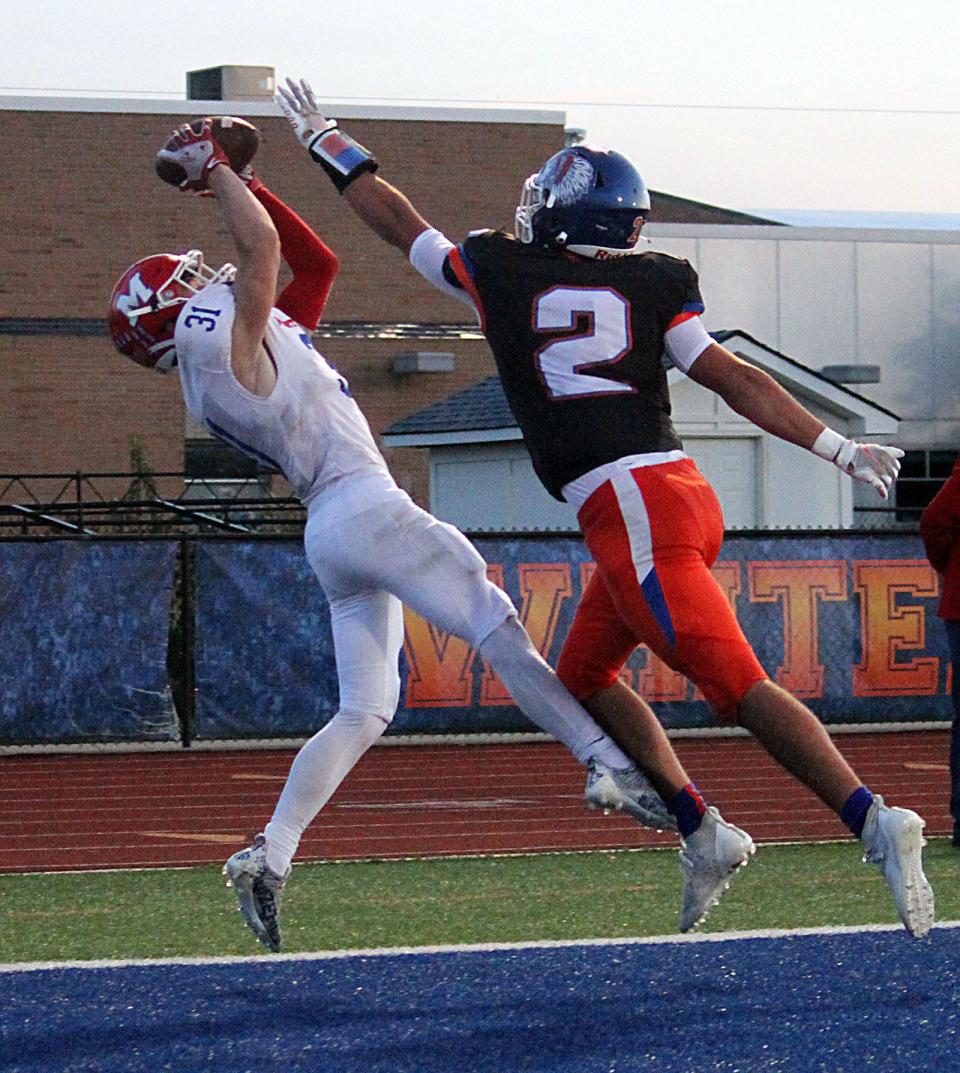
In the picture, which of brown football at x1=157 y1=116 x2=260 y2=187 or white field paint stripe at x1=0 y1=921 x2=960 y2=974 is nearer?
brown football at x1=157 y1=116 x2=260 y2=187

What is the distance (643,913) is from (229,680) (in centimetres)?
812

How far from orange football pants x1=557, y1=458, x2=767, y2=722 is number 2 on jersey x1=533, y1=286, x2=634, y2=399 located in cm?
26

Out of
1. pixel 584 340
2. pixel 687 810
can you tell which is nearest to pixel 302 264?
pixel 584 340

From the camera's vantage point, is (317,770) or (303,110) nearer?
(317,770)

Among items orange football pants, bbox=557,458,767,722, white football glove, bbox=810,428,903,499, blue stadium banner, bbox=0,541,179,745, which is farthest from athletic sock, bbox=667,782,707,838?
blue stadium banner, bbox=0,541,179,745

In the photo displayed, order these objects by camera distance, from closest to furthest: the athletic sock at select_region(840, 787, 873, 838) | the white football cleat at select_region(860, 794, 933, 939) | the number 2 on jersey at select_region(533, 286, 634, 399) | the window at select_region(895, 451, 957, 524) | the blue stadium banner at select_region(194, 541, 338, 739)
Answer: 1. the white football cleat at select_region(860, 794, 933, 939)
2. the athletic sock at select_region(840, 787, 873, 838)
3. the number 2 on jersey at select_region(533, 286, 634, 399)
4. the blue stadium banner at select_region(194, 541, 338, 739)
5. the window at select_region(895, 451, 957, 524)

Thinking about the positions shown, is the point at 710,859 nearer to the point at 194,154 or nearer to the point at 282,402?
the point at 282,402

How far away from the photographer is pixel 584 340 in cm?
532

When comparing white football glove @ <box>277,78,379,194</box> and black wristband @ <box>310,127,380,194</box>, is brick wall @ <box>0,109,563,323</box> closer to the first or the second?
white football glove @ <box>277,78,379,194</box>

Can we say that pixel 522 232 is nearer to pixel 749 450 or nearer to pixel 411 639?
pixel 411 639

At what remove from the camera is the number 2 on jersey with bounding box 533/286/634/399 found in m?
5.32

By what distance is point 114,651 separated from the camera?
1460 cm

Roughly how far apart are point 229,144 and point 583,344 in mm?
1199

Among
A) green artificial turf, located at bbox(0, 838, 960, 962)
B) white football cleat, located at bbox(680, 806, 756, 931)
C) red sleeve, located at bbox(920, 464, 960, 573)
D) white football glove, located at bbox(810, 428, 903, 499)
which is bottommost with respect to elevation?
green artificial turf, located at bbox(0, 838, 960, 962)
